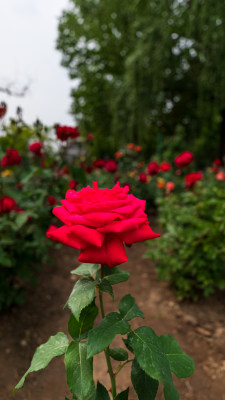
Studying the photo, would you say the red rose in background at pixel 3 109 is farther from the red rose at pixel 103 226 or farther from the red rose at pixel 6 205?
the red rose at pixel 103 226

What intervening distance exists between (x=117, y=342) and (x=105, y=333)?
1.56 metres

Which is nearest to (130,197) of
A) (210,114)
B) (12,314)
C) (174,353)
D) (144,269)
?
(174,353)

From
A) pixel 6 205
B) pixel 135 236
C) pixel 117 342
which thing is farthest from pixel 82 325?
pixel 117 342

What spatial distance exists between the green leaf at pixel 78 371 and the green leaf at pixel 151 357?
136 millimetres

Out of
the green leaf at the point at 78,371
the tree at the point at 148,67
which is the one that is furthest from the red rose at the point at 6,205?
the tree at the point at 148,67

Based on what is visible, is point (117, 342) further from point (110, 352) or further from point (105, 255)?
point (105, 255)

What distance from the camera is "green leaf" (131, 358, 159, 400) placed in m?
0.77

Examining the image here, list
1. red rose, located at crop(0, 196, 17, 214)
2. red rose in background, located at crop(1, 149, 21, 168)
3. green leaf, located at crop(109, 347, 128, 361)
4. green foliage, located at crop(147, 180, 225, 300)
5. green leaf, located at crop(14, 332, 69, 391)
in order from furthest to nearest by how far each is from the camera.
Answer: green foliage, located at crop(147, 180, 225, 300), red rose in background, located at crop(1, 149, 21, 168), red rose, located at crop(0, 196, 17, 214), green leaf, located at crop(109, 347, 128, 361), green leaf, located at crop(14, 332, 69, 391)

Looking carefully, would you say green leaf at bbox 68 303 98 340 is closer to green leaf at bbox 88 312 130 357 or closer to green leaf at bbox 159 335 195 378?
green leaf at bbox 88 312 130 357

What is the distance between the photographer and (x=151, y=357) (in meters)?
0.67

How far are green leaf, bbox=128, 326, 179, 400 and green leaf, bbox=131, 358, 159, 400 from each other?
0.04 m

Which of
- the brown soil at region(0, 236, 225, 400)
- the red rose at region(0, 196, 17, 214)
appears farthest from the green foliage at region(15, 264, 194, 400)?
the red rose at region(0, 196, 17, 214)

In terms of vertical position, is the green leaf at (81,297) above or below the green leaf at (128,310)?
above

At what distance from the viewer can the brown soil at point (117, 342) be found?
171 cm
